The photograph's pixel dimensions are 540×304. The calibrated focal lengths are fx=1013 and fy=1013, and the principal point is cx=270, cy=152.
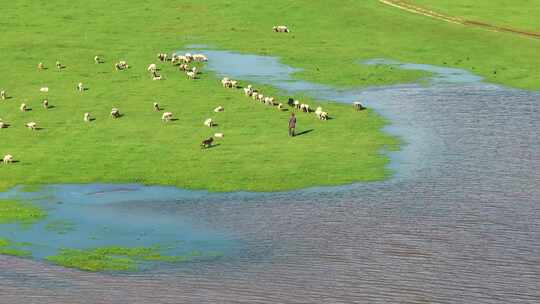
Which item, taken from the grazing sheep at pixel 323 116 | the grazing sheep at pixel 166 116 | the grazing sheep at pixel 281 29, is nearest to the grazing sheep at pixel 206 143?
the grazing sheep at pixel 166 116

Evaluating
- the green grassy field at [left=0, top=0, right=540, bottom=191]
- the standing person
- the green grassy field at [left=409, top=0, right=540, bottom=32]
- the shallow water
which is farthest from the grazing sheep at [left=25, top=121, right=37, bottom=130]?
the green grassy field at [left=409, top=0, right=540, bottom=32]

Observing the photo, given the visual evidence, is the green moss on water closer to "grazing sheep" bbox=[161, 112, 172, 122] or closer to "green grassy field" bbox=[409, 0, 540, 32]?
"grazing sheep" bbox=[161, 112, 172, 122]

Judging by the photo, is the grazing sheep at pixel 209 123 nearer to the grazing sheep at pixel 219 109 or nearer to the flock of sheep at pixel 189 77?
the flock of sheep at pixel 189 77

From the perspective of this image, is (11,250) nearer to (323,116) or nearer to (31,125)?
(31,125)

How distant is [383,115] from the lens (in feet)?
219

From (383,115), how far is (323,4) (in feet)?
137

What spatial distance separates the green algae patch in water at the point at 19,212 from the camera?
45.3 m

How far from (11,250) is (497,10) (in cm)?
7091

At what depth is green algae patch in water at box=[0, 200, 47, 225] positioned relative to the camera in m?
45.3

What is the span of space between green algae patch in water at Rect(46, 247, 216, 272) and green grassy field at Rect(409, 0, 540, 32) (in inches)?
2434

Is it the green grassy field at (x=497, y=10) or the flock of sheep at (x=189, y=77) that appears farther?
the green grassy field at (x=497, y=10)

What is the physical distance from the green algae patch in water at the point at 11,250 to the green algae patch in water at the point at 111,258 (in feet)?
4.09

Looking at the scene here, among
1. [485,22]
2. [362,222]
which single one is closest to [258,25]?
[485,22]

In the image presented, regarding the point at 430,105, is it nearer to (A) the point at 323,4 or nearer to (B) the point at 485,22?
(B) the point at 485,22
